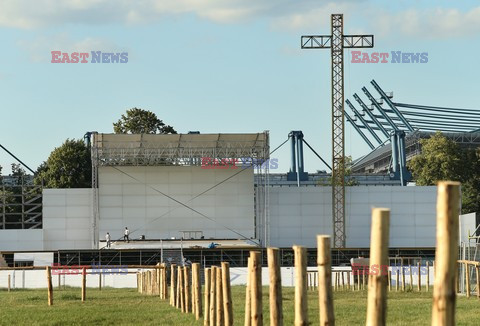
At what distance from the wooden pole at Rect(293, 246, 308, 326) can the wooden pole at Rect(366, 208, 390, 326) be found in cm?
339

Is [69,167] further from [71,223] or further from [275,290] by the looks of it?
[275,290]

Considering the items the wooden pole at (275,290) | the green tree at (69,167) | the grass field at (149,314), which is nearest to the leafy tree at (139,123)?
the green tree at (69,167)

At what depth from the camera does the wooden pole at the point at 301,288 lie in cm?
1259

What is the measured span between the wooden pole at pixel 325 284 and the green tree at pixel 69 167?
90225mm

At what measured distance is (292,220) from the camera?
86.8m

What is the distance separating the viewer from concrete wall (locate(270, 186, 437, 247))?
86750mm

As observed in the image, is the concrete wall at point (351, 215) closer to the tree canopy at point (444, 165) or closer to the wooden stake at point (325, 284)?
the tree canopy at point (444, 165)

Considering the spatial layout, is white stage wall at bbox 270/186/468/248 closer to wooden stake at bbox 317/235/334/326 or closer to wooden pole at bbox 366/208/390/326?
wooden stake at bbox 317/235/334/326

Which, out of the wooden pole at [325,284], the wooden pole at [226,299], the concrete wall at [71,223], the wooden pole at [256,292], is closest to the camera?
the wooden pole at [325,284]

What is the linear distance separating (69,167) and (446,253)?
96128 mm

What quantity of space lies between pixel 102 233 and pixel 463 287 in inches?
1752

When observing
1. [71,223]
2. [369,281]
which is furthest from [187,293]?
[71,223]

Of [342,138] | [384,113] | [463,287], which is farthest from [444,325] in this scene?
[384,113]

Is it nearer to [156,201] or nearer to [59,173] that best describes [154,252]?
[156,201]
